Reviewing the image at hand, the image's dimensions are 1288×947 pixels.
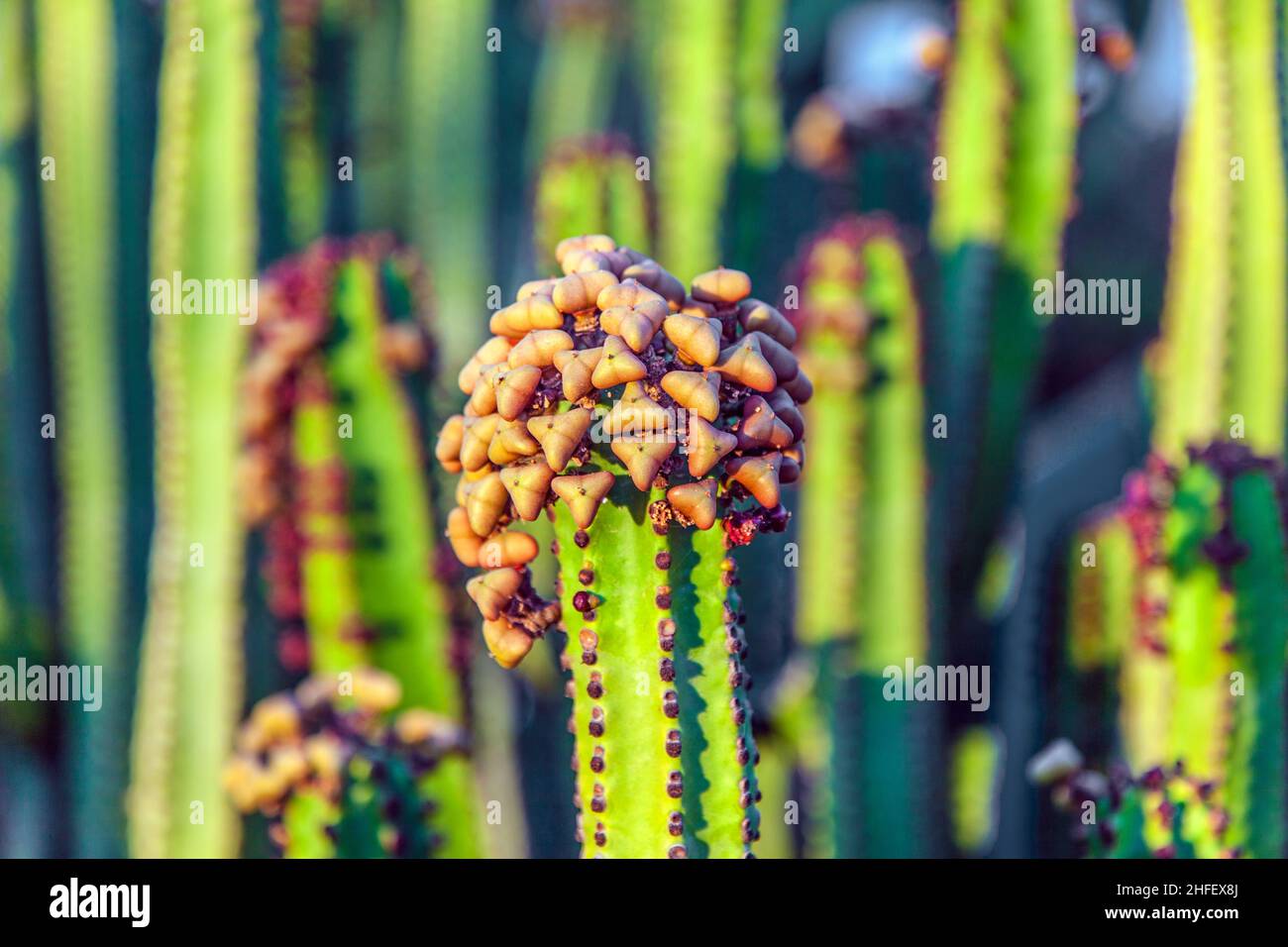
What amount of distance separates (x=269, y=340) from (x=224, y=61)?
0.72m

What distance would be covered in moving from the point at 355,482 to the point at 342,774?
1.93ft

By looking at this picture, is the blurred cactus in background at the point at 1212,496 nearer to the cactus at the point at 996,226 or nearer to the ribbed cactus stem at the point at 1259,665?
the ribbed cactus stem at the point at 1259,665

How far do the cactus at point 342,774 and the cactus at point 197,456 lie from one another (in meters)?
0.40

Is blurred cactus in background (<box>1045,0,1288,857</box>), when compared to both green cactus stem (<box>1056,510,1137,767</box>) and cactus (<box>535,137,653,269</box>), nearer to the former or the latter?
green cactus stem (<box>1056,510,1137,767</box>)

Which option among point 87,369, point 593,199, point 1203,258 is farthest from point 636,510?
point 87,369

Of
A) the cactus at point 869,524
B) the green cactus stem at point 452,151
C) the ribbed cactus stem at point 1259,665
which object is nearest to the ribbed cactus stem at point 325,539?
the cactus at point 869,524

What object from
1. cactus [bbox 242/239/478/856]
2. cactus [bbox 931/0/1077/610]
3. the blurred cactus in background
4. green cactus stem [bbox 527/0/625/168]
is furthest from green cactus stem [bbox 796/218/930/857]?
green cactus stem [bbox 527/0/625/168]

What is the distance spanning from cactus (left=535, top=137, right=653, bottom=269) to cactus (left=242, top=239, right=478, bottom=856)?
0.42m

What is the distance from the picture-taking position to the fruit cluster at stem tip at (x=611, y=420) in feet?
4.72

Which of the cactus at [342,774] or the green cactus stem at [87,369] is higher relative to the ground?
the green cactus stem at [87,369]

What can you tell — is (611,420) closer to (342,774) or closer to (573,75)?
(342,774)

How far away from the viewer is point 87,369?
10.4ft
